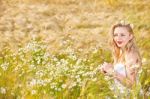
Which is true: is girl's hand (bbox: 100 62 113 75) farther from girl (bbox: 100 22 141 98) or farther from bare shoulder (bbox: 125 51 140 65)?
bare shoulder (bbox: 125 51 140 65)

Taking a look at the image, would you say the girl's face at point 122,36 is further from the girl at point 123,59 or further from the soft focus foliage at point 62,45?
the soft focus foliage at point 62,45

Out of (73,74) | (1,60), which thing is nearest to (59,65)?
(73,74)

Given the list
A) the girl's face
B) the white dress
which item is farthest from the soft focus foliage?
the girl's face

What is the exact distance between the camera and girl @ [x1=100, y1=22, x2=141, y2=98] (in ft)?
21.7

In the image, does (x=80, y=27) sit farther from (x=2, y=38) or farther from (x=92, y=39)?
(x=2, y=38)

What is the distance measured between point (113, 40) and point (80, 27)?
0.60m

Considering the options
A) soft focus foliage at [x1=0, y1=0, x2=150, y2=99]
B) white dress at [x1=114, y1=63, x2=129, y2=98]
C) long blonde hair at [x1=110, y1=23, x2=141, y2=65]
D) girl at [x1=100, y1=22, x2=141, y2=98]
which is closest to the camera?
white dress at [x1=114, y1=63, x2=129, y2=98]

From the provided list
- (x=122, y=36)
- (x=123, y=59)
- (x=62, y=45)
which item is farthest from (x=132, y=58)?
(x=62, y=45)

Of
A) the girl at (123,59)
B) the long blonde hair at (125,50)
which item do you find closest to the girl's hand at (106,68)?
the girl at (123,59)

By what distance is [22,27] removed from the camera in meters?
7.54

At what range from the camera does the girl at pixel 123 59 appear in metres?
6.62

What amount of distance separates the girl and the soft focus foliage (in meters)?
0.09

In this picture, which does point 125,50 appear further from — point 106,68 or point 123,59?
point 106,68

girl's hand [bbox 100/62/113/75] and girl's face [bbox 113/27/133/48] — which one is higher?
girl's face [bbox 113/27/133/48]
